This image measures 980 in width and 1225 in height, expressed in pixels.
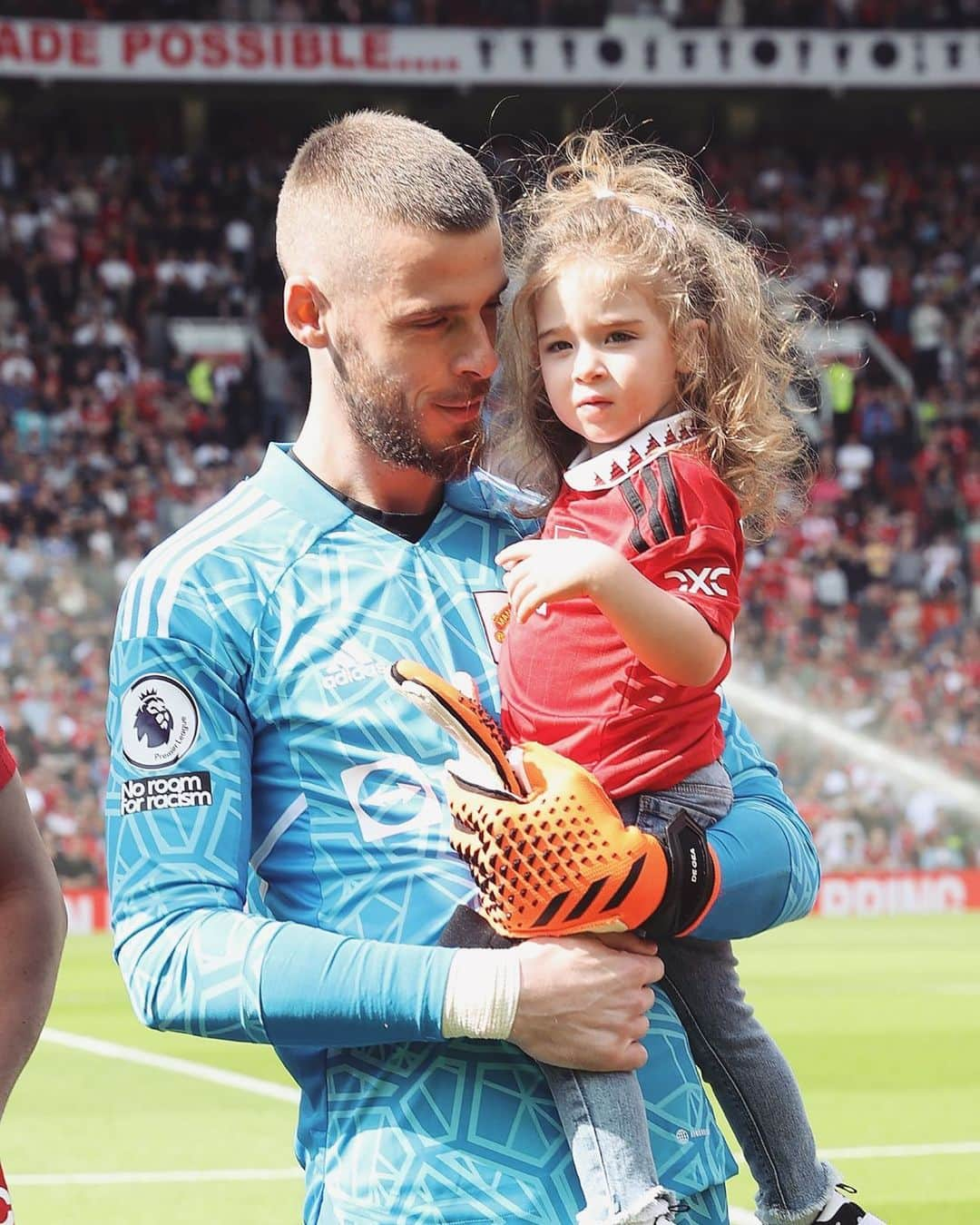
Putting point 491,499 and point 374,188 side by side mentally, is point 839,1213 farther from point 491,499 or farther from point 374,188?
point 374,188

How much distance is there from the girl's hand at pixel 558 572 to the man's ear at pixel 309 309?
0.45 m

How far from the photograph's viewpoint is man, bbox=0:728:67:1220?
2766 millimetres

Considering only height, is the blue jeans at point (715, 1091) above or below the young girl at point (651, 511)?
below

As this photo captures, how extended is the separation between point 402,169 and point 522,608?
2.07 ft

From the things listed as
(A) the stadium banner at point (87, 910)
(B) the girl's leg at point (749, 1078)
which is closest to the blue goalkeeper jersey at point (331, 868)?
(B) the girl's leg at point (749, 1078)

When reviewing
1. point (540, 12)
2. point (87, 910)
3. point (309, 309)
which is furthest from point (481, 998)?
point (540, 12)

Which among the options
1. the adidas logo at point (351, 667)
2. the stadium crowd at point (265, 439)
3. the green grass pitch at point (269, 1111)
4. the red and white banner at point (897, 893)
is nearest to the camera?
the adidas logo at point (351, 667)

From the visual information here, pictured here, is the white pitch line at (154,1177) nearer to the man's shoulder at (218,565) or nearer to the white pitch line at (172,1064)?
the white pitch line at (172,1064)

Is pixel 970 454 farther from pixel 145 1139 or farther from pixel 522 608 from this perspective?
pixel 522 608

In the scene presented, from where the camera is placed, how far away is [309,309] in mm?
2875

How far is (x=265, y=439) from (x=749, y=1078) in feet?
71.6

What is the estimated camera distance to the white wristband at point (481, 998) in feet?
7.93

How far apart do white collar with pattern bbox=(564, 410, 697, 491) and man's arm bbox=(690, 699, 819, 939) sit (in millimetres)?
487

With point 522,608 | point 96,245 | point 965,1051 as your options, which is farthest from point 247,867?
point 96,245
